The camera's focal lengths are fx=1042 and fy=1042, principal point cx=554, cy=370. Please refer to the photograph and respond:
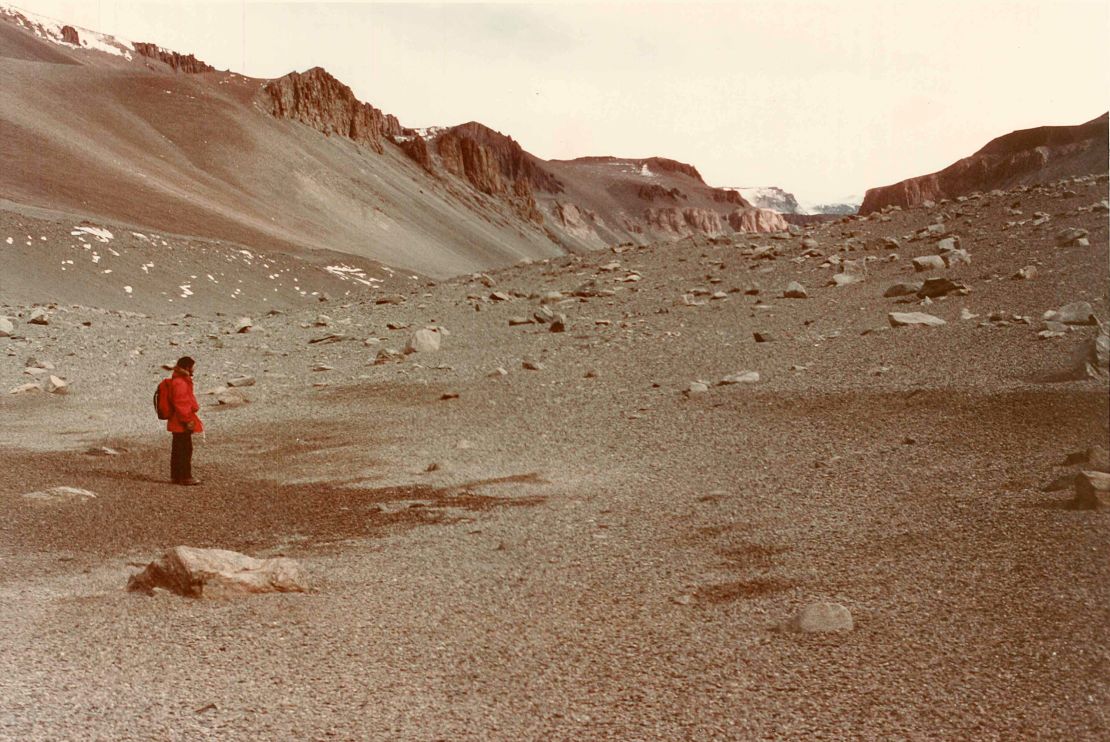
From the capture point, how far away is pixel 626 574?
24.7 ft

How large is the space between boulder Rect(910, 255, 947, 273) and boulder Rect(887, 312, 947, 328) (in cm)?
429

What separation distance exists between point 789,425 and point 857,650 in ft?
23.2

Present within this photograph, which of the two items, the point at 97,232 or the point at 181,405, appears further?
the point at 97,232

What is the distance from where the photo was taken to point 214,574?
23.9 ft

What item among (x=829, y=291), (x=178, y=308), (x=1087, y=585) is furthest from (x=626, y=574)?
(x=178, y=308)

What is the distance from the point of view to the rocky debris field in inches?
209

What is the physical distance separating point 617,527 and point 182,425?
18.1ft

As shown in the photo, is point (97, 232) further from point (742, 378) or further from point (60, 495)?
point (60, 495)

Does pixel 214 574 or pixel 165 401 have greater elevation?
pixel 165 401

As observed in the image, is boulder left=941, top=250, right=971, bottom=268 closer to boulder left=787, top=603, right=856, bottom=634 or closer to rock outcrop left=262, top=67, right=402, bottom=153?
boulder left=787, top=603, right=856, bottom=634

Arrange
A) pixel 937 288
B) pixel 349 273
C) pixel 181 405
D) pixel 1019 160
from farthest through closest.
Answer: pixel 1019 160, pixel 349 273, pixel 937 288, pixel 181 405

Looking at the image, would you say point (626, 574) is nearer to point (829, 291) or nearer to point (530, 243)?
point (829, 291)

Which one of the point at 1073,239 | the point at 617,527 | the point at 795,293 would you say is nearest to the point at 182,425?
the point at 617,527

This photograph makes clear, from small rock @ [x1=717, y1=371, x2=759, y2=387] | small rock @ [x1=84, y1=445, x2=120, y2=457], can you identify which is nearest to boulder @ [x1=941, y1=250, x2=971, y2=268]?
small rock @ [x1=717, y1=371, x2=759, y2=387]
